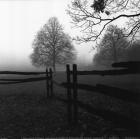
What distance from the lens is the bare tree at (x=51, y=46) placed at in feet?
119

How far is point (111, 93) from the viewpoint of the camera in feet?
12.6

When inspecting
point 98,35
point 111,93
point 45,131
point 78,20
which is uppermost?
point 78,20

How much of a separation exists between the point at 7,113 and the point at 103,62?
1899 inches

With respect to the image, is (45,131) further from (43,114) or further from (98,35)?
(98,35)

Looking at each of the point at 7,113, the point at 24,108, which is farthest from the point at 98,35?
the point at 7,113

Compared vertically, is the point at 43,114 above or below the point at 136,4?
below

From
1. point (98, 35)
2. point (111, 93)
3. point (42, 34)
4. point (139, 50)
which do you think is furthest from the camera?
point (42, 34)

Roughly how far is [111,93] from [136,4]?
744 cm

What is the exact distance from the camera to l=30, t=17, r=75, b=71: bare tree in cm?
3628

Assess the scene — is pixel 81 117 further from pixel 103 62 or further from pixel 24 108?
pixel 103 62

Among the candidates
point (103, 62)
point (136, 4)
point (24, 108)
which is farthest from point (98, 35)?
point (103, 62)

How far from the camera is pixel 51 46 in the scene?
36719mm

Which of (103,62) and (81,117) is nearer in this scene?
(81,117)

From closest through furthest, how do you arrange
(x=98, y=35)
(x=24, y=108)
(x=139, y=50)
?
(x=24, y=108), (x=98, y=35), (x=139, y=50)
